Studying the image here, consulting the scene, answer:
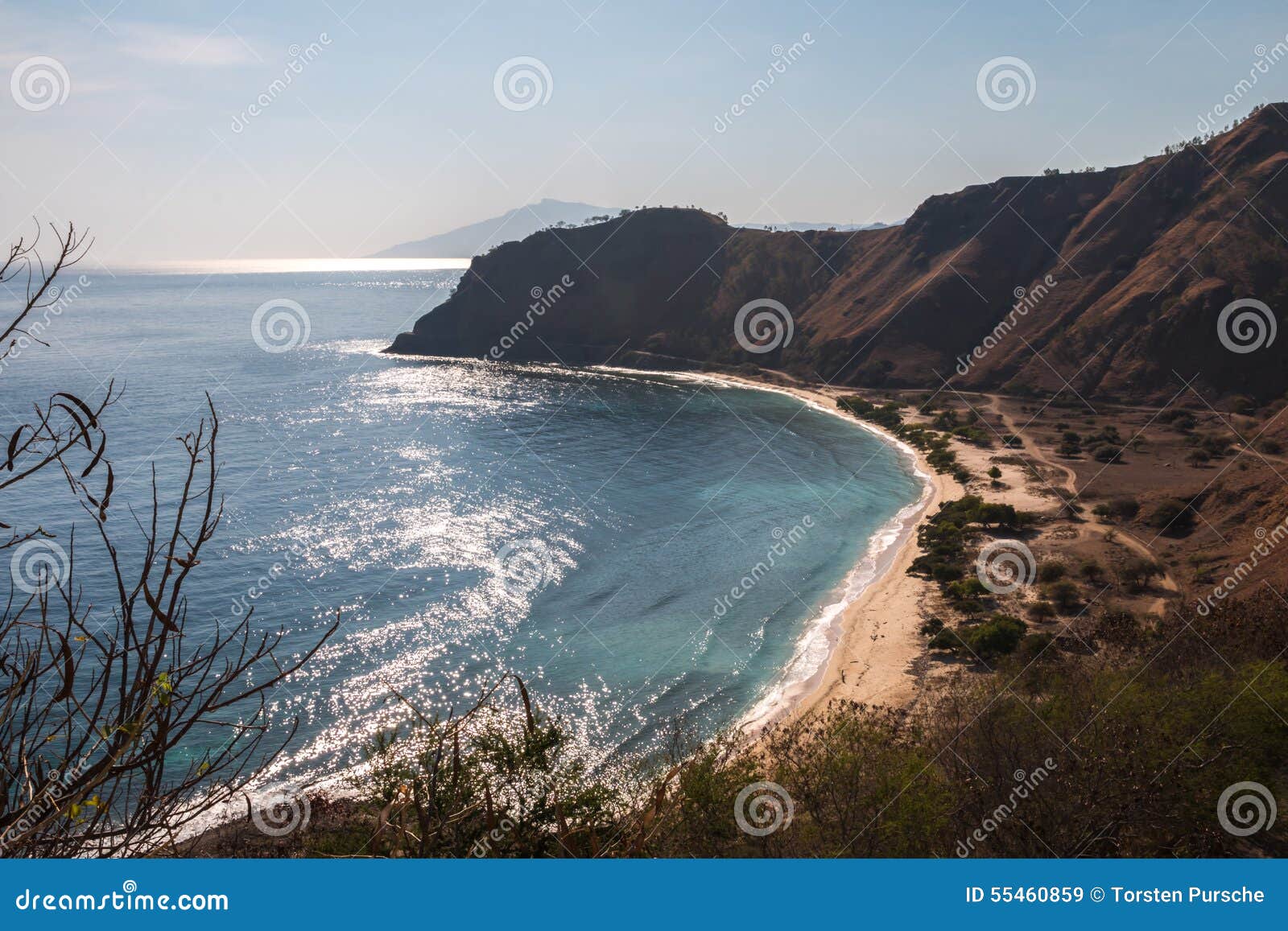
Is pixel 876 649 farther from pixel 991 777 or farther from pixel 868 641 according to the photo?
pixel 991 777

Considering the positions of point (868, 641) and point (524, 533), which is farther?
point (524, 533)

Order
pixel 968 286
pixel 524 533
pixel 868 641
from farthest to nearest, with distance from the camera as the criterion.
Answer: pixel 968 286 → pixel 524 533 → pixel 868 641

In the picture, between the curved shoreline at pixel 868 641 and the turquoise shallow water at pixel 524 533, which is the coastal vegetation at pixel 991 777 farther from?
the turquoise shallow water at pixel 524 533

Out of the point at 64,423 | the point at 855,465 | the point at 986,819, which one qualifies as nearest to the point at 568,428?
the point at 855,465

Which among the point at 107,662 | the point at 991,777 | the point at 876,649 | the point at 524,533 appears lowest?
the point at 876,649

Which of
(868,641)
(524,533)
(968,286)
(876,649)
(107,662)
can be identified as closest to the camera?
(107,662)

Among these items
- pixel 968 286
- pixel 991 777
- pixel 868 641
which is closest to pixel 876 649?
pixel 868 641

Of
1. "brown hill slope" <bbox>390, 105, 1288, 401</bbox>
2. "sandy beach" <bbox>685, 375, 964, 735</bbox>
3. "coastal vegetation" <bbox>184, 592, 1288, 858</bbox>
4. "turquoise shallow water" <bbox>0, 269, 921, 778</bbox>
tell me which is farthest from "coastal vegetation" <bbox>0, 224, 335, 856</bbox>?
"brown hill slope" <bbox>390, 105, 1288, 401</bbox>

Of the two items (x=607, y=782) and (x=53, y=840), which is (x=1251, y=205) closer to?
(x=607, y=782)
